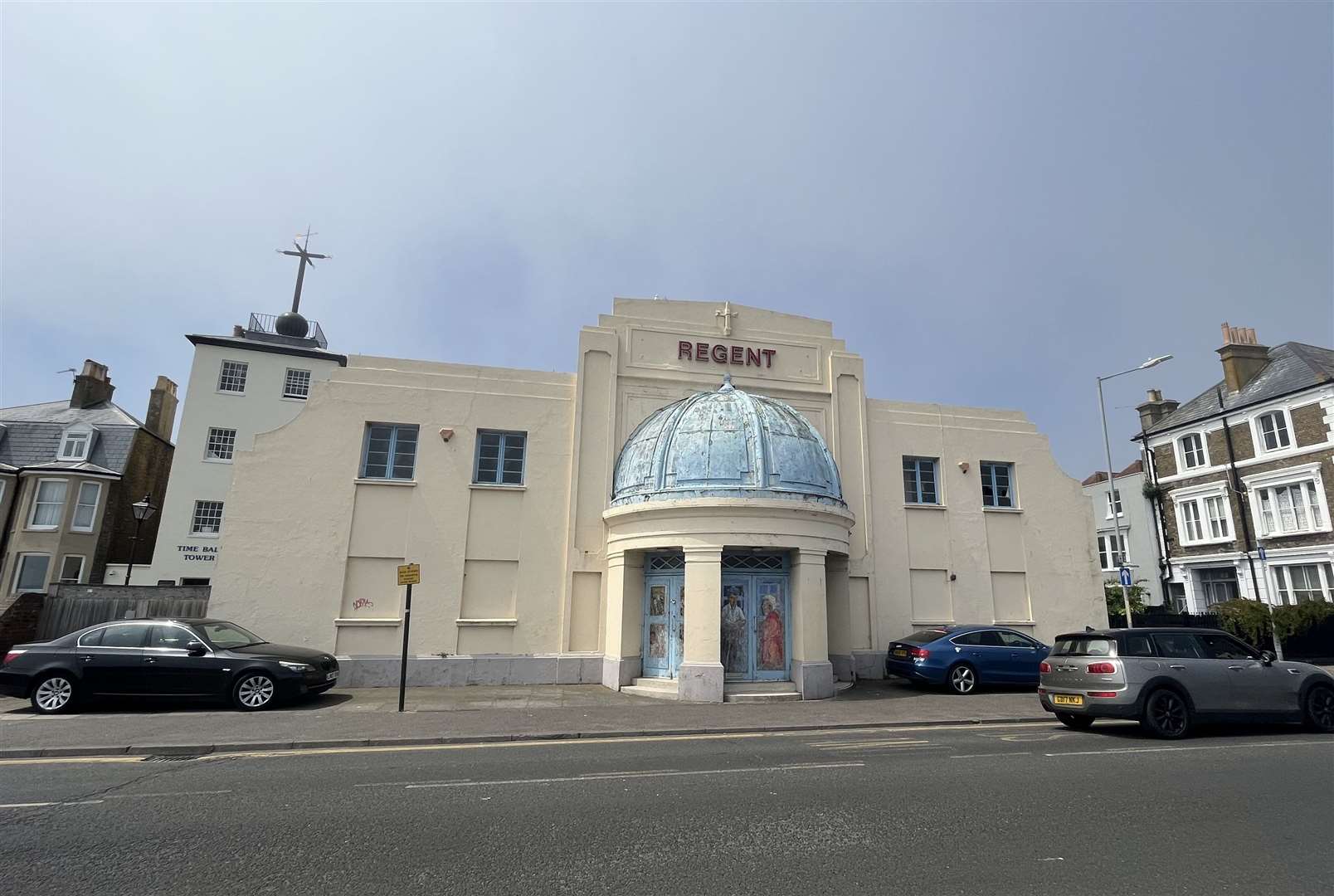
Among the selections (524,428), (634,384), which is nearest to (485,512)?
(524,428)

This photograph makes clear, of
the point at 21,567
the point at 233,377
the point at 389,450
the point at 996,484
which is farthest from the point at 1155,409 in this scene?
the point at 21,567

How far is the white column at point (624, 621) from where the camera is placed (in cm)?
1484

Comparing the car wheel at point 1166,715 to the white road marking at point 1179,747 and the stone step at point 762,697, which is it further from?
the stone step at point 762,697

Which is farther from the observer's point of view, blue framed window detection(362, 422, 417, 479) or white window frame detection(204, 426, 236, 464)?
white window frame detection(204, 426, 236, 464)

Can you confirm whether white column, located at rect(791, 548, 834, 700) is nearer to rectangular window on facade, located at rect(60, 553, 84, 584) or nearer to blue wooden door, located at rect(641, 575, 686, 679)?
blue wooden door, located at rect(641, 575, 686, 679)

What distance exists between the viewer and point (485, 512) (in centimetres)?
1647

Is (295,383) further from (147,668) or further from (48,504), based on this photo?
(147,668)

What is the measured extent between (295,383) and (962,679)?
28.1m

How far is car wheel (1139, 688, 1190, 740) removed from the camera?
31.8 feet

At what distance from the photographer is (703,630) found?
13.7 metres

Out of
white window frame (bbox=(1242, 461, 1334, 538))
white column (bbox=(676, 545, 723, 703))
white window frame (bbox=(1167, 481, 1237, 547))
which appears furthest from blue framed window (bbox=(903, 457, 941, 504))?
white window frame (bbox=(1167, 481, 1237, 547))

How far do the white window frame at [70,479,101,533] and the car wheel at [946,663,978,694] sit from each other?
32.1 metres

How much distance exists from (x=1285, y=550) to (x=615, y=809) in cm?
3236

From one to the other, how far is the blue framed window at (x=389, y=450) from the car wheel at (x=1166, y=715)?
51.1ft
